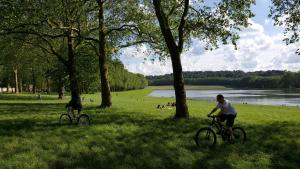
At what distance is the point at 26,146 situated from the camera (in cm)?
1567

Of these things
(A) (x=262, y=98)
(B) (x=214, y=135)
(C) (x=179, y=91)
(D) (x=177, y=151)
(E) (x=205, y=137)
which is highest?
(C) (x=179, y=91)

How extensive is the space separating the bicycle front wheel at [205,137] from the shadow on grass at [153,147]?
0.39 metres

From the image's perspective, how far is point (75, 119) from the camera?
22219 mm

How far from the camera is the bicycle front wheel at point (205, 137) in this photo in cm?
1692

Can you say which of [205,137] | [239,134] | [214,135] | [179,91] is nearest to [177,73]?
[179,91]

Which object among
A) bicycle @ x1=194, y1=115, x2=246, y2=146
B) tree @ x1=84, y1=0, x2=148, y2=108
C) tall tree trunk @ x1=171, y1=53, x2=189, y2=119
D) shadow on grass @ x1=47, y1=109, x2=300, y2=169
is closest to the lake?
tree @ x1=84, y1=0, x2=148, y2=108

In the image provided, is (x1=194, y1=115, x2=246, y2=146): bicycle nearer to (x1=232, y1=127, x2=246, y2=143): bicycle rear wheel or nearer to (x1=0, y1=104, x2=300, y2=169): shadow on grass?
(x1=232, y1=127, x2=246, y2=143): bicycle rear wheel

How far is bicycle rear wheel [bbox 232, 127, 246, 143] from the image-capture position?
1780 cm

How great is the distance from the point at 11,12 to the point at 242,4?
619 inches

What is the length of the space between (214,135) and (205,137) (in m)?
0.74

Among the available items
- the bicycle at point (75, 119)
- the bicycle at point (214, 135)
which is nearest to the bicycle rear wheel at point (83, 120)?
the bicycle at point (75, 119)

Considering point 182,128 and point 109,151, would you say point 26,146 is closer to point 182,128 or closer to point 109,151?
point 109,151

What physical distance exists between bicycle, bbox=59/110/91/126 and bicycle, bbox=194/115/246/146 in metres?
6.79

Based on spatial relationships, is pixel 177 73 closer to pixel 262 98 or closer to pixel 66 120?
pixel 66 120
